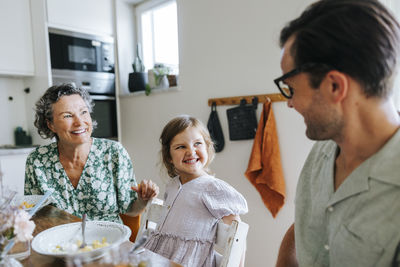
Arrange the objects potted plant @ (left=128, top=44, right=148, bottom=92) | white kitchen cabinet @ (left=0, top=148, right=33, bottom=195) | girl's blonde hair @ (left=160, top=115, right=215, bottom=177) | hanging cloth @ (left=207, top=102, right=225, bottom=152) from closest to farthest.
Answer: girl's blonde hair @ (left=160, top=115, right=215, bottom=177) → hanging cloth @ (left=207, top=102, right=225, bottom=152) → white kitchen cabinet @ (left=0, top=148, right=33, bottom=195) → potted plant @ (left=128, top=44, right=148, bottom=92)

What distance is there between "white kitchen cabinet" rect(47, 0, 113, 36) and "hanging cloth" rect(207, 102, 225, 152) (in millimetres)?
1648

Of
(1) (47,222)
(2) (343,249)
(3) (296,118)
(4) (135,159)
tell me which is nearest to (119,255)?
(2) (343,249)

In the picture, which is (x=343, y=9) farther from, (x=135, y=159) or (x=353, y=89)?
(x=135, y=159)

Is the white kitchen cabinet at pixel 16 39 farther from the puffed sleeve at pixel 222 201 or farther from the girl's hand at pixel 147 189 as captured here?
the puffed sleeve at pixel 222 201

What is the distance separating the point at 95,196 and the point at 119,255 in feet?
3.69

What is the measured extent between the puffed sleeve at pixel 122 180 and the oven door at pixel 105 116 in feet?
5.26

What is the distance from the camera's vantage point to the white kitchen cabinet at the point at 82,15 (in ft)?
9.26

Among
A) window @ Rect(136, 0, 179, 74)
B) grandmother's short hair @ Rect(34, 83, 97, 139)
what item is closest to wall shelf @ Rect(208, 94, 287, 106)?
window @ Rect(136, 0, 179, 74)

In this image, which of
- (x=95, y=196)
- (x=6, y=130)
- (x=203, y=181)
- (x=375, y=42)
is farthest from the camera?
(x=6, y=130)

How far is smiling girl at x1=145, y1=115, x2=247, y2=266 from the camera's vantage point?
123 centimetres

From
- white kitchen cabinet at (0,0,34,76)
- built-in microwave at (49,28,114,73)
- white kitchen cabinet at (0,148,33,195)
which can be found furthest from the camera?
built-in microwave at (49,28,114,73)

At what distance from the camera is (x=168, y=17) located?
10.3 feet

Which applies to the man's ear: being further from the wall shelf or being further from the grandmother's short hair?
the grandmother's short hair

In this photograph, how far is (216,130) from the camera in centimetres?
233
